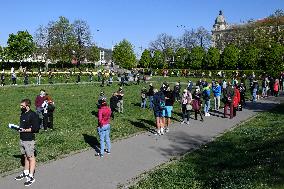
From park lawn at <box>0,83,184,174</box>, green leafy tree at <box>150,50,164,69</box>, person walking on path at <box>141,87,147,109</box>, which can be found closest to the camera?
park lawn at <box>0,83,184,174</box>

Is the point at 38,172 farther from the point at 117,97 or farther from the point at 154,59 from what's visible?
the point at 154,59

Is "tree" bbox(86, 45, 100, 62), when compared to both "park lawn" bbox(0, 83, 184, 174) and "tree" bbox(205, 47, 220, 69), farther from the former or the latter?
"park lawn" bbox(0, 83, 184, 174)

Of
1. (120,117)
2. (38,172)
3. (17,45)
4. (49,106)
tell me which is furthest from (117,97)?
(17,45)

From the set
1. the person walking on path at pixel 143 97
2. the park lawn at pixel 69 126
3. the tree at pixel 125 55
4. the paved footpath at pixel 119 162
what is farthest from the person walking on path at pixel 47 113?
the tree at pixel 125 55

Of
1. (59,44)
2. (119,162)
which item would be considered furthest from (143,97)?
(59,44)

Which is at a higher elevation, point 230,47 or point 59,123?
point 230,47

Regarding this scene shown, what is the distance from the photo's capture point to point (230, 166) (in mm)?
10977

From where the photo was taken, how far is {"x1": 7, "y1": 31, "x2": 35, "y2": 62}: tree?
80750 millimetres

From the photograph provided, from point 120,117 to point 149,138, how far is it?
597 cm

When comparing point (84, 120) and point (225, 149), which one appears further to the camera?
point (84, 120)

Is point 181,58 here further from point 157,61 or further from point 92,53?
point 92,53

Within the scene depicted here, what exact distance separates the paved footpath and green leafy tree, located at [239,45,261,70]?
201ft

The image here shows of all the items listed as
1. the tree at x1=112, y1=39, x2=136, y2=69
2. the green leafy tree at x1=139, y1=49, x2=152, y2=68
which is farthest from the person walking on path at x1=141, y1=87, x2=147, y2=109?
the green leafy tree at x1=139, y1=49, x2=152, y2=68

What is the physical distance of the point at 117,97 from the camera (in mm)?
23094
